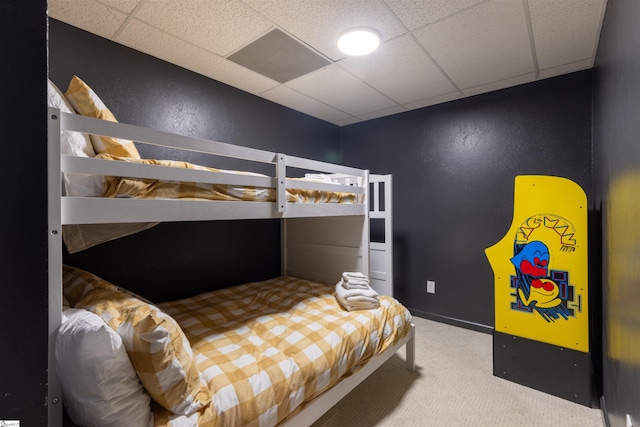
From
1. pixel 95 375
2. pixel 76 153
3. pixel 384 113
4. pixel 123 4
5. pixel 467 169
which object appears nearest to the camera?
pixel 95 375

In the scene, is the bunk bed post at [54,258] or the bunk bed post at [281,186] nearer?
the bunk bed post at [54,258]

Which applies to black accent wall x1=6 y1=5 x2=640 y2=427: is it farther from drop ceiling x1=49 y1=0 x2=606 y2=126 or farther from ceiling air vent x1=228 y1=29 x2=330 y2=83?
ceiling air vent x1=228 y1=29 x2=330 y2=83

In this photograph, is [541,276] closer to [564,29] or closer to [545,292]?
[545,292]

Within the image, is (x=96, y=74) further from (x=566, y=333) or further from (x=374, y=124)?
(x=566, y=333)

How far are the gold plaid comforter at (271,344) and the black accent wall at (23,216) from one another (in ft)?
1.74

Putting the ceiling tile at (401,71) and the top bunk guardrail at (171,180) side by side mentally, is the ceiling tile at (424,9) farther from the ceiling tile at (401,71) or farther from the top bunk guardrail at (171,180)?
the top bunk guardrail at (171,180)

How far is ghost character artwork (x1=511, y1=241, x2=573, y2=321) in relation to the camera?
71.3 inches

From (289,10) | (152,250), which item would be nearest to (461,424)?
(152,250)

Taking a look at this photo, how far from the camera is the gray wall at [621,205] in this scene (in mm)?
992

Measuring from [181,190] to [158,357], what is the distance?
65 cm

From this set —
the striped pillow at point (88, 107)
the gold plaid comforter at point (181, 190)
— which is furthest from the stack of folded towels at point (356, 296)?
the striped pillow at point (88, 107)

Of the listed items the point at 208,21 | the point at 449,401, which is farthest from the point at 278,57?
the point at 449,401

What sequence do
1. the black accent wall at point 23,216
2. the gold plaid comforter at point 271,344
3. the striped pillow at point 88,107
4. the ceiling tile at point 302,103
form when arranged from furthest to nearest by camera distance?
the ceiling tile at point 302,103 → the striped pillow at point 88,107 → the gold plaid comforter at point 271,344 → the black accent wall at point 23,216

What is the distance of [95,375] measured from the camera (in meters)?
0.80
